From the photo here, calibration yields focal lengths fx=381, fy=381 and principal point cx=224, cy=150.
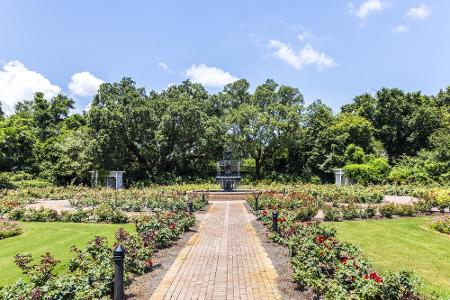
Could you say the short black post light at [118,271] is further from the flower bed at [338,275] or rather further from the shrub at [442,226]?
the shrub at [442,226]

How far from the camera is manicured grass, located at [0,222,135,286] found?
8507 millimetres

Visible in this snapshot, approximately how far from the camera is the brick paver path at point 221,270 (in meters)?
6.43

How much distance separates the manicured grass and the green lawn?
7.22 meters

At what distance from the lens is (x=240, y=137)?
3800 cm

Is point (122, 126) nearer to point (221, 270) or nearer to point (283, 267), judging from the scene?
point (221, 270)

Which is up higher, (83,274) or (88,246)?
(88,246)

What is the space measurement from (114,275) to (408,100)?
4478 centimetres

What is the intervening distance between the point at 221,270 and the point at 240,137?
30.4 metres

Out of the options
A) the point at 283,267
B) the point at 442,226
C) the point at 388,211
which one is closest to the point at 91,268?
the point at 283,267

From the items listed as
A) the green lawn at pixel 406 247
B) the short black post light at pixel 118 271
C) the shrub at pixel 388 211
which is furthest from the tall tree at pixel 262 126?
the short black post light at pixel 118 271

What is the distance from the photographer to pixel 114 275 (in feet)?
20.0

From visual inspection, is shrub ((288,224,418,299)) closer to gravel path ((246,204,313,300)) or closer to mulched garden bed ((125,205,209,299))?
gravel path ((246,204,313,300))

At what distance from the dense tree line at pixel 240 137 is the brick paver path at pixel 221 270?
25.6m

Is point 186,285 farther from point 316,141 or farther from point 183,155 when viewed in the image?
point 316,141
